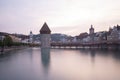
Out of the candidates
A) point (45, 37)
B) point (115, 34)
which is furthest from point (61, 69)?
point (115, 34)

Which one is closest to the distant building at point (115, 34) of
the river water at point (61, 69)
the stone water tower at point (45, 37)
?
the stone water tower at point (45, 37)

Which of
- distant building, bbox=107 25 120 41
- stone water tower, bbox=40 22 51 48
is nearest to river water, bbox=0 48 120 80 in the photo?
distant building, bbox=107 25 120 41

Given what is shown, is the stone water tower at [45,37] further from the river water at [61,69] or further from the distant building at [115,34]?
the river water at [61,69]

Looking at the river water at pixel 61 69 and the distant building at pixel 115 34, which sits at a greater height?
the distant building at pixel 115 34

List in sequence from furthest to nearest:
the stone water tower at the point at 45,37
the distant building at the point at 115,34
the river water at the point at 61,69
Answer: the stone water tower at the point at 45,37 < the distant building at the point at 115,34 < the river water at the point at 61,69

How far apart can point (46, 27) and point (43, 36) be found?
143 inches

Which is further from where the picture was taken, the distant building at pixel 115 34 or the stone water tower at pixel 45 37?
the stone water tower at pixel 45 37

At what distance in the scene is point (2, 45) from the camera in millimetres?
43906

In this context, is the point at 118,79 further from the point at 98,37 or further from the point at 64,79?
the point at 98,37

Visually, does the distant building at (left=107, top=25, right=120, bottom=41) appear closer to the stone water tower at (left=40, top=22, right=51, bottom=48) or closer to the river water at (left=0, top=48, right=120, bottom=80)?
the stone water tower at (left=40, top=22, right=51, bottom=48)

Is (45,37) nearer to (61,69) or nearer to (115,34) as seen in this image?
(115,34)

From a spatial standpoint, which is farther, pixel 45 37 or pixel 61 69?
pixel 45 37

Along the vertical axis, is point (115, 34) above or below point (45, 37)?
above

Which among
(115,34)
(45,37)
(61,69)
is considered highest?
(115,34)
